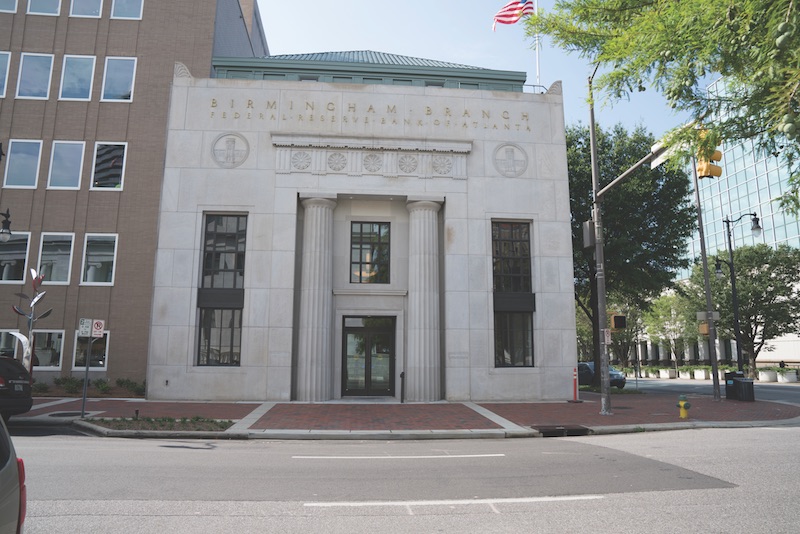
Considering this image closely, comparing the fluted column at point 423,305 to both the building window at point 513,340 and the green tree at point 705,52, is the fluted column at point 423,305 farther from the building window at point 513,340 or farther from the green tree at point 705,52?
the green tree at point 705,52

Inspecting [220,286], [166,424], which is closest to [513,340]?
[220,286]

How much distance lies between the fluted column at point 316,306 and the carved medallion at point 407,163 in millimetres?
3221

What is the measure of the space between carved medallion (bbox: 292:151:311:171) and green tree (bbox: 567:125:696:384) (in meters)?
14.0

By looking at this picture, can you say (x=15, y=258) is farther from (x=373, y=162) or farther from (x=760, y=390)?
(x=760, y=390)

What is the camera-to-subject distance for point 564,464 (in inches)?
349

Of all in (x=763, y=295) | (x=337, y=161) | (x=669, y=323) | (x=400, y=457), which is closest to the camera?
(x=400, y=457)

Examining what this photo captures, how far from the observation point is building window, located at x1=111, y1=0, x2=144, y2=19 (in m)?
23.7

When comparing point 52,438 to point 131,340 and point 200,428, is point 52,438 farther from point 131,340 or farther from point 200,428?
point 131,340

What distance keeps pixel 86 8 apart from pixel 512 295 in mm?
22772

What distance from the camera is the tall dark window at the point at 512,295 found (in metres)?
21.1

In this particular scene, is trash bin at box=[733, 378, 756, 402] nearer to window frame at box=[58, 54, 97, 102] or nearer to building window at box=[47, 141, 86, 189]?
building window at box=[47, 141, 86, 189]

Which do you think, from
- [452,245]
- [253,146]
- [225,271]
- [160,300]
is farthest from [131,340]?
[452,245]

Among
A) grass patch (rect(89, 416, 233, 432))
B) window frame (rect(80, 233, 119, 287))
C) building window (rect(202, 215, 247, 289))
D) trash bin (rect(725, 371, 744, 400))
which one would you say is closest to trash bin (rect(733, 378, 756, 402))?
trash bin (rect(725, 371, 744, 400))

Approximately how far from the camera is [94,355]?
2114 cm
